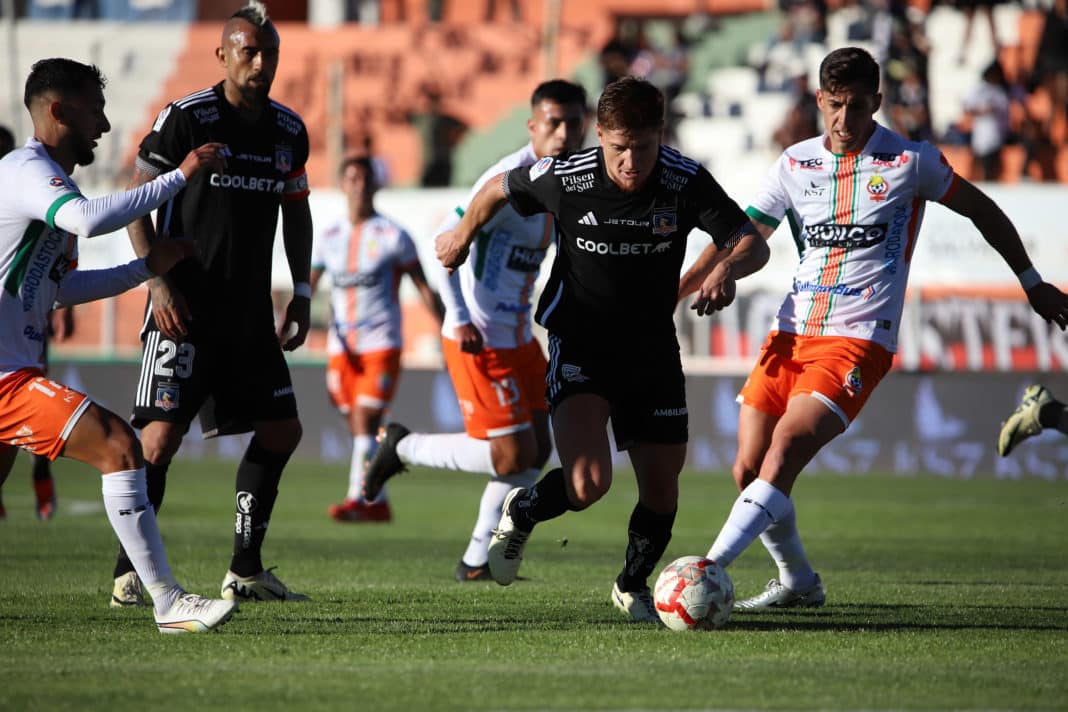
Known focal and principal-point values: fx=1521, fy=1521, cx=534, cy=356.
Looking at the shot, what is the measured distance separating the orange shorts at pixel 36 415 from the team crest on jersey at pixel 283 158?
1621 mm

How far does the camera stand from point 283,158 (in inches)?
270

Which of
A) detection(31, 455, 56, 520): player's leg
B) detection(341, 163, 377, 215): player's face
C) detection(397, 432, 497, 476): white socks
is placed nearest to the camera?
detection(397, 432, 497, 476): white socks

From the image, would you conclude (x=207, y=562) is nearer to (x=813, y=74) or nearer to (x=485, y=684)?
(x=485, y=684)

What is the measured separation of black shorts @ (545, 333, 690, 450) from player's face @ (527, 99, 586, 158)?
76.2 inches

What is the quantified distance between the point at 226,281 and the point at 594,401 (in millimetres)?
1773

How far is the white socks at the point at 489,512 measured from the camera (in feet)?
27.0

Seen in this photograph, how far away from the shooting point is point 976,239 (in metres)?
20.5

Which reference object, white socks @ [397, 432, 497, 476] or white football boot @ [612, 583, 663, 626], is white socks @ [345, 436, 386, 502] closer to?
white socks @ [397, 432, 497, 476]

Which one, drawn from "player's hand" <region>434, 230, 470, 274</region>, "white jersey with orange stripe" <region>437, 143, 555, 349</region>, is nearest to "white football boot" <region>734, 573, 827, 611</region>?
"player's hand" <region>434, 230, 470, 274</region>

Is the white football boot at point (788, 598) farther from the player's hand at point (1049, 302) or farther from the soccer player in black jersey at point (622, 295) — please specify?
the player's hand at point (1049, 302)

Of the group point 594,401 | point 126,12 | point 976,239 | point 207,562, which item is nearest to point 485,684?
point 594,401

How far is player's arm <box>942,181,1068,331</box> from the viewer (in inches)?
262

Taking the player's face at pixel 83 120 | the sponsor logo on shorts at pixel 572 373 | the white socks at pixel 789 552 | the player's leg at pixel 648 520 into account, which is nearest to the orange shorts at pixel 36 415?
the player's face at pixel 83 120

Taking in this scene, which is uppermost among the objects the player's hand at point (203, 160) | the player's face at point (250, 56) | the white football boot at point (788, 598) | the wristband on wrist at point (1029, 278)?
the player's face at point (250, 56)
